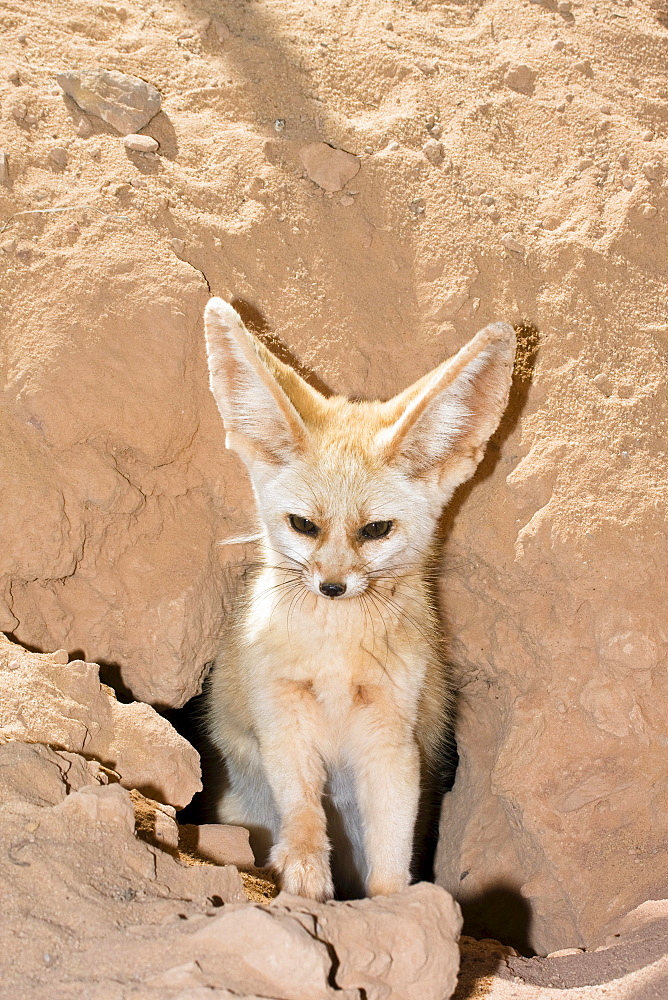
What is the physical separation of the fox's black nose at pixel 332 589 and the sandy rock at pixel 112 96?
2.17 metres

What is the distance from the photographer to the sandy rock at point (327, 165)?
12.3 feet

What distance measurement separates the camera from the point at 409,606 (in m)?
3.37

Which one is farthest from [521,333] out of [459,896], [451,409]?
[459,896]

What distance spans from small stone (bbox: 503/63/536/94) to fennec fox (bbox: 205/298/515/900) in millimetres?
1820

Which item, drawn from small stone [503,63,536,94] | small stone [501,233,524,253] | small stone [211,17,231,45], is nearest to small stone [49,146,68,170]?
small stone [211,17,231,45]

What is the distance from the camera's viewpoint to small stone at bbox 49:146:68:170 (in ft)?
11.4

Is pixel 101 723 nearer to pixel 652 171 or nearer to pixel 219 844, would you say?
pixel 219 844

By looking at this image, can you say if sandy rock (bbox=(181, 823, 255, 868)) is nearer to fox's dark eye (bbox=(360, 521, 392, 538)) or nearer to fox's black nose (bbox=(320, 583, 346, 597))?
fox's black nose (bbox=(320, 583, 346, 597))

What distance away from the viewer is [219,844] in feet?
10.1

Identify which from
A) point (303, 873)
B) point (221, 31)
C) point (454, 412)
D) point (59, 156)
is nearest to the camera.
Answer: point (303, 873)

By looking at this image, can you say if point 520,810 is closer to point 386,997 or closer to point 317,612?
point 317,612

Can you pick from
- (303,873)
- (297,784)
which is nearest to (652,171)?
(297,784)

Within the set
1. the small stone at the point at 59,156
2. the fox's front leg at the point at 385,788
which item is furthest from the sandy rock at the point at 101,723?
the small stone at the point at 59,156

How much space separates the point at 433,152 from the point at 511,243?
21.6 inches
